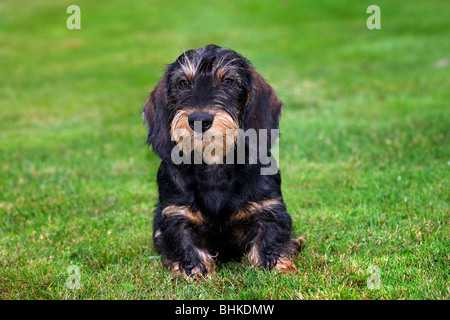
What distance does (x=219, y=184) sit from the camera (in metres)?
4.70

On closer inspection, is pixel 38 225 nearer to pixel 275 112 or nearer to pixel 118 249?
pixel 118 249

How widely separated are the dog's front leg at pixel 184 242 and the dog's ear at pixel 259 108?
902 millimetres

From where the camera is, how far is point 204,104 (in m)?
4.26

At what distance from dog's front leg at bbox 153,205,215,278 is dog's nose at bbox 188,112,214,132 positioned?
0.80m

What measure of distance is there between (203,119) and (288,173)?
13.4 ft

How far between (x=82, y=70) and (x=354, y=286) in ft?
57.1

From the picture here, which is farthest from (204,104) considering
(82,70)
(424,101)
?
(82,70)

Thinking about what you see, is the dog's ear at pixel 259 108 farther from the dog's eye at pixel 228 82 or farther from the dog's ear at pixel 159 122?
the dog's ear at pixel 159 122

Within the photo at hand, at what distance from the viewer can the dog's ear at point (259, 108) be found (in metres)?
4.80
